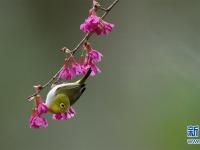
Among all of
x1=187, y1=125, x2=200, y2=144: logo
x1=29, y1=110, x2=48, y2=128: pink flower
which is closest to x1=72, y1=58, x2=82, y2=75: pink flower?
x1=29, y1=110, x2=48, y2=128: pink flower

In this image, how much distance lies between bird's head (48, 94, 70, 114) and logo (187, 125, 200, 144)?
2.19ft

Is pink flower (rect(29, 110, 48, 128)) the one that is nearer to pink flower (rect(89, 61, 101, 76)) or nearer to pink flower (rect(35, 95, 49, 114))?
pink flower (rect(35, 95, 49, 114))

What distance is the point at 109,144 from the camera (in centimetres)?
194

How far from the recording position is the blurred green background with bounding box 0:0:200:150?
1845 millimetres

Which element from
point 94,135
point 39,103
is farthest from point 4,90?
point 39,103

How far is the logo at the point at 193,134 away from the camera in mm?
1457

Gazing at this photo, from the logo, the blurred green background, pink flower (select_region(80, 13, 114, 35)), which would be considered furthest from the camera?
the blurred green background

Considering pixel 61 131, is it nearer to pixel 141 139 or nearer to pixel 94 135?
pixel 94 135

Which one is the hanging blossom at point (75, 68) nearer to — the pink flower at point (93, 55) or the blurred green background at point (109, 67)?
the pink flower at point (93, 55)

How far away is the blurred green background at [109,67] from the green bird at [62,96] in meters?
0.87

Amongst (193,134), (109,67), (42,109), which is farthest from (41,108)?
(109,67)

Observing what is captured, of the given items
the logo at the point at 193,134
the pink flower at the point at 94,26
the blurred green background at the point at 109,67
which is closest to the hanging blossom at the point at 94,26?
the pink flower at the point at 94,26

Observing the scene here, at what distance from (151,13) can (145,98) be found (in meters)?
0.36

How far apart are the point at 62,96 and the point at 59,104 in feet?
0.06
